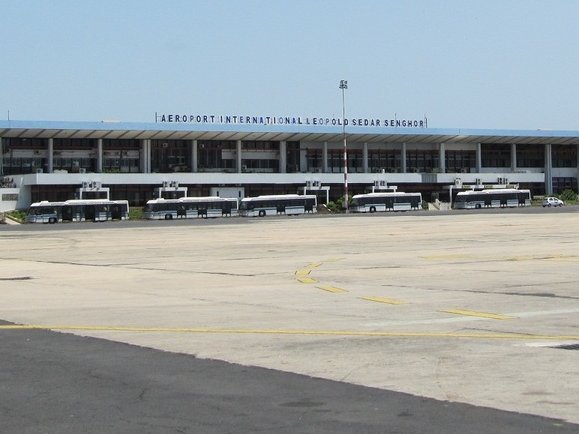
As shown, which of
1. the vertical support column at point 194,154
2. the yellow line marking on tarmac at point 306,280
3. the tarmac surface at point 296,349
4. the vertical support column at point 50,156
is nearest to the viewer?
the tarmac surface at point 296,349

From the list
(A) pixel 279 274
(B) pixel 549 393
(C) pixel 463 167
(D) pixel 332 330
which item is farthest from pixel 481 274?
(C) pixel 463 167

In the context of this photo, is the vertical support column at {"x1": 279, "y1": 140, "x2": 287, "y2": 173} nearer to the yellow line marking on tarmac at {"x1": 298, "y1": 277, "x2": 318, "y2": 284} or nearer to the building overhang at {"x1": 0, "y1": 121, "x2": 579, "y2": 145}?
the building overhang at {"x1": 0, "y1": 121, "x2": 579, "y2": 145}

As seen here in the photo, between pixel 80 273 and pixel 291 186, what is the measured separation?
376 feet

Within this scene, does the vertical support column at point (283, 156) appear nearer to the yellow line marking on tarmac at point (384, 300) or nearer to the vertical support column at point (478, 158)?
the vertical support column at point (478, 158)

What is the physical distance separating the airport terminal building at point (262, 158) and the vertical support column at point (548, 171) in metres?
0.23

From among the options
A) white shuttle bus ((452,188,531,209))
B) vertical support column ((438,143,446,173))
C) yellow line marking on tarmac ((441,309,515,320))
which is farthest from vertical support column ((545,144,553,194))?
yellow line marking on tarmac ((441,309,515,320))

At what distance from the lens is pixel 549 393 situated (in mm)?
10398

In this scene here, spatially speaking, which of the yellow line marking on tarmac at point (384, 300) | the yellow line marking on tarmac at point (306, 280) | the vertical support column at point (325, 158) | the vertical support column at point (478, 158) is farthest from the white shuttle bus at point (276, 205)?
the yellow line marking on tarmac at point (384, 300)

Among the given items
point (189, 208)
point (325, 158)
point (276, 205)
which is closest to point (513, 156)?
point (325, 158)

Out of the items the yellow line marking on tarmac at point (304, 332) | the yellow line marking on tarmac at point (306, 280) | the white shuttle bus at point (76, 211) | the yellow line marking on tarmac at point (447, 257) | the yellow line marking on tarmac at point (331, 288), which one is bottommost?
the yellow line marking on tarmac at point (304, 332)

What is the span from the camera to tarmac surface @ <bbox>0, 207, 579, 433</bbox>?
31.2 ft

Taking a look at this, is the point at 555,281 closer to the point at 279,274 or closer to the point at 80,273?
the point at 279,274

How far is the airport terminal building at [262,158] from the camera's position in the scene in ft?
435

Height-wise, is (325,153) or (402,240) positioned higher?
(325,153)
